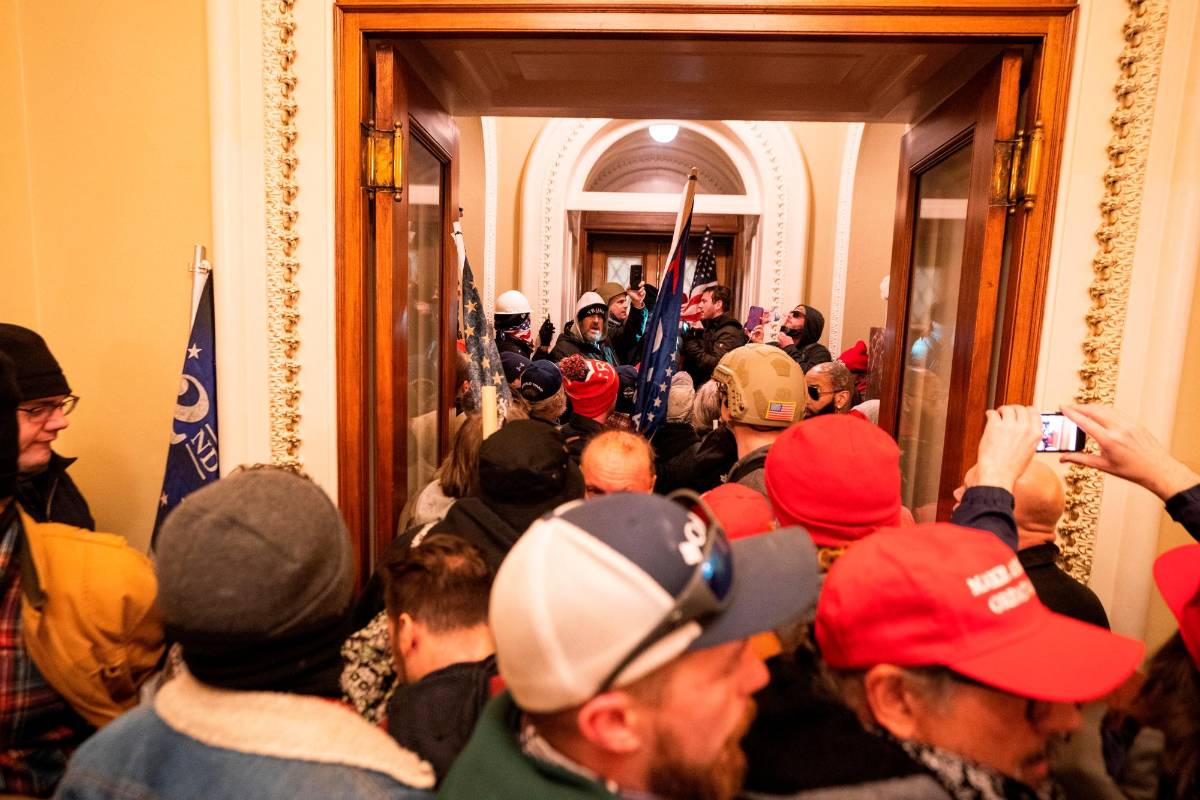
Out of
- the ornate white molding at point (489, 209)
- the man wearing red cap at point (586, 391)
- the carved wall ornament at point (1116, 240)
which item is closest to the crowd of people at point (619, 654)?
the carved wall ornament at point (1116, 240)

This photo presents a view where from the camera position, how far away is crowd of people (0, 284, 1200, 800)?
0.70 meters

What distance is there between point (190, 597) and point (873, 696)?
85 cm

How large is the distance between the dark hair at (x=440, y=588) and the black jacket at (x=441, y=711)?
0.08 meters

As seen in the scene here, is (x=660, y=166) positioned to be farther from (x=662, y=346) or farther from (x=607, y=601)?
(x=607, y=601)

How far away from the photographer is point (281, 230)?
5.77 ft

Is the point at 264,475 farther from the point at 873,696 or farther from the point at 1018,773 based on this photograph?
the point at 1018,773

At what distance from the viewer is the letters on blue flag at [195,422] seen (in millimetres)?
1789

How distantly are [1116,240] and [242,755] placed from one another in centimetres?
196

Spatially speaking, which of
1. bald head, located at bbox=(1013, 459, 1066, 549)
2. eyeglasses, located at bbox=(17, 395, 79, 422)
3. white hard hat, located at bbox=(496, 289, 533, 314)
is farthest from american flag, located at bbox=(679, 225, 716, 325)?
eyeglasses, located at bbox=(17, 395, 79, 422)

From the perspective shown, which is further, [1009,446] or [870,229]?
[870,229]

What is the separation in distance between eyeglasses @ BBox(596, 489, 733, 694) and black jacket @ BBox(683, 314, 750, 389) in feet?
11.0

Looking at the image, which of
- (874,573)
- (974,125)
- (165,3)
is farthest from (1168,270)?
(165,3)

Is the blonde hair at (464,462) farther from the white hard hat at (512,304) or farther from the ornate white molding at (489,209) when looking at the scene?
the ornate white molding at (489,209)

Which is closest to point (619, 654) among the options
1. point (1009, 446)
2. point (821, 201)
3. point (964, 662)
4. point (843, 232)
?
point (964, 662)
